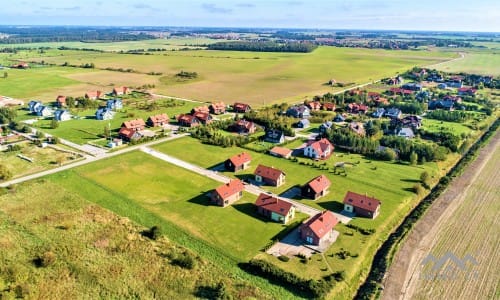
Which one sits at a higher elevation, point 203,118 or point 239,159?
point 203,118

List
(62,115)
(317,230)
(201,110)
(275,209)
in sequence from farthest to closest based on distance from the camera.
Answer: (201,110) < (62,115) < (275,209) < (317,230)

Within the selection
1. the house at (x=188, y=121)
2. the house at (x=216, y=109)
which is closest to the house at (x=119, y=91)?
the house at (x=216, y=109)

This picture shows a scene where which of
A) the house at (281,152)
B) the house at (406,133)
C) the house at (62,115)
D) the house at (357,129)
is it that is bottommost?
the house at (281,152)

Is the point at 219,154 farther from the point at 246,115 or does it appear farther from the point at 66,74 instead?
the point at 66,74

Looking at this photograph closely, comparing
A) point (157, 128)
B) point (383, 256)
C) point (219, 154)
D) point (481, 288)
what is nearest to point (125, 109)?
point (157, 128)

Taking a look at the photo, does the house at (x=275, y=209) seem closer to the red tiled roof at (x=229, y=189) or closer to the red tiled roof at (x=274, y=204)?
the red tiled roof at (x=274, y=204)

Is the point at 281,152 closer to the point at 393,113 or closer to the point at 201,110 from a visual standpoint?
the point at 201,110

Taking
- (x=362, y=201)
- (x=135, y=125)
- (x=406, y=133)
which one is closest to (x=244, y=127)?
(x=135, y=125)

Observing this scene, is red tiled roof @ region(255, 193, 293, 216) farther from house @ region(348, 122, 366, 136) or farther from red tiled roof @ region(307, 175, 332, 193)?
house @ region(348, 122, 366, 136)
